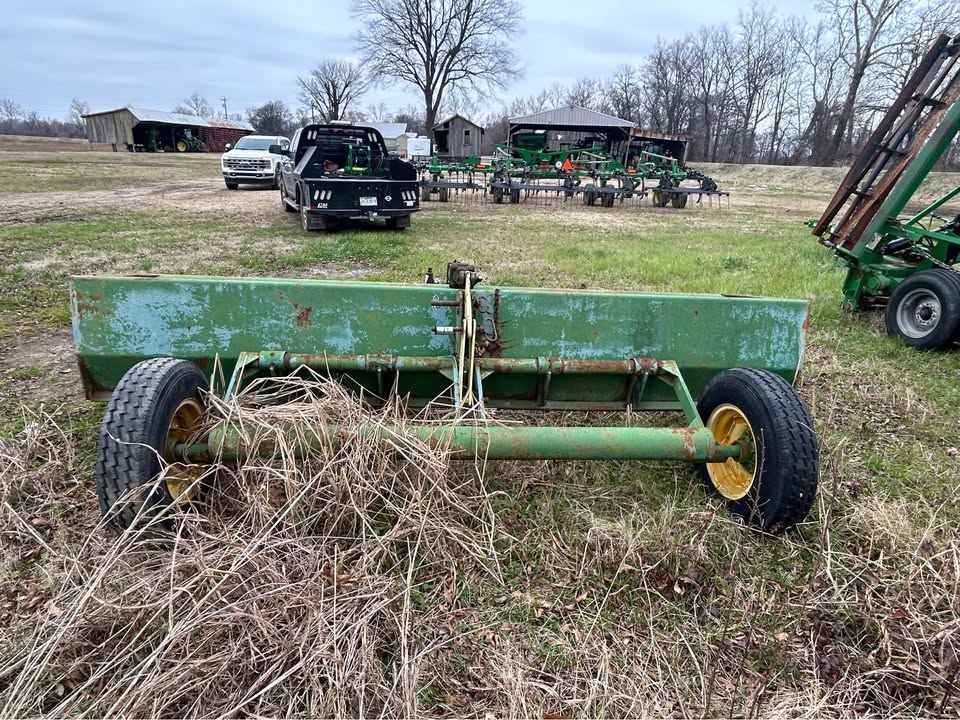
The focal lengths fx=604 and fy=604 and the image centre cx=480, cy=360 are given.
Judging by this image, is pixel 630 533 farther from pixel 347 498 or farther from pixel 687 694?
pixel 347 498

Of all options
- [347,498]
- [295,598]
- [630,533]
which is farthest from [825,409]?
[295,598]

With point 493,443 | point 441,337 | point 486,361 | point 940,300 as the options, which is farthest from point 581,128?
point 493,443

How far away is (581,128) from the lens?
31.7m

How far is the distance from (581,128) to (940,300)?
29056 mm

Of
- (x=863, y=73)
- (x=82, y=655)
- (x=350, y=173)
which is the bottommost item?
(x=82, y=655)

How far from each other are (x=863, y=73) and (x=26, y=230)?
49641 millimetres

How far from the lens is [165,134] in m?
55.3

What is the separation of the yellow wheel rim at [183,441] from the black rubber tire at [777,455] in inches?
90.7

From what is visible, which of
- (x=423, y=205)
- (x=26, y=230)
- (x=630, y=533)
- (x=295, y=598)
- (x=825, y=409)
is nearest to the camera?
(x=295, y=598)

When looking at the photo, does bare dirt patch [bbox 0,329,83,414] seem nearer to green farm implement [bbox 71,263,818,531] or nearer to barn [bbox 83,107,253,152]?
green farm implement [bbox 71,263,818,531]

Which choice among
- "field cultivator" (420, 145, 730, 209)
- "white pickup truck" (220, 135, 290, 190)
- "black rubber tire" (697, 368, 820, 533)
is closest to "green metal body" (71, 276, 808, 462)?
"black rubber tire" (697, 368, 820, 533)

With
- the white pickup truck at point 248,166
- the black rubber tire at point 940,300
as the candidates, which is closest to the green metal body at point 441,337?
the black rubber tire at point 940,300

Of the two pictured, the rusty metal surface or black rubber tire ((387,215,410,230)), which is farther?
black rubber tire ((387,215,410,230))

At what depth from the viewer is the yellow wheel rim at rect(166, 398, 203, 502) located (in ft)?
7.78
